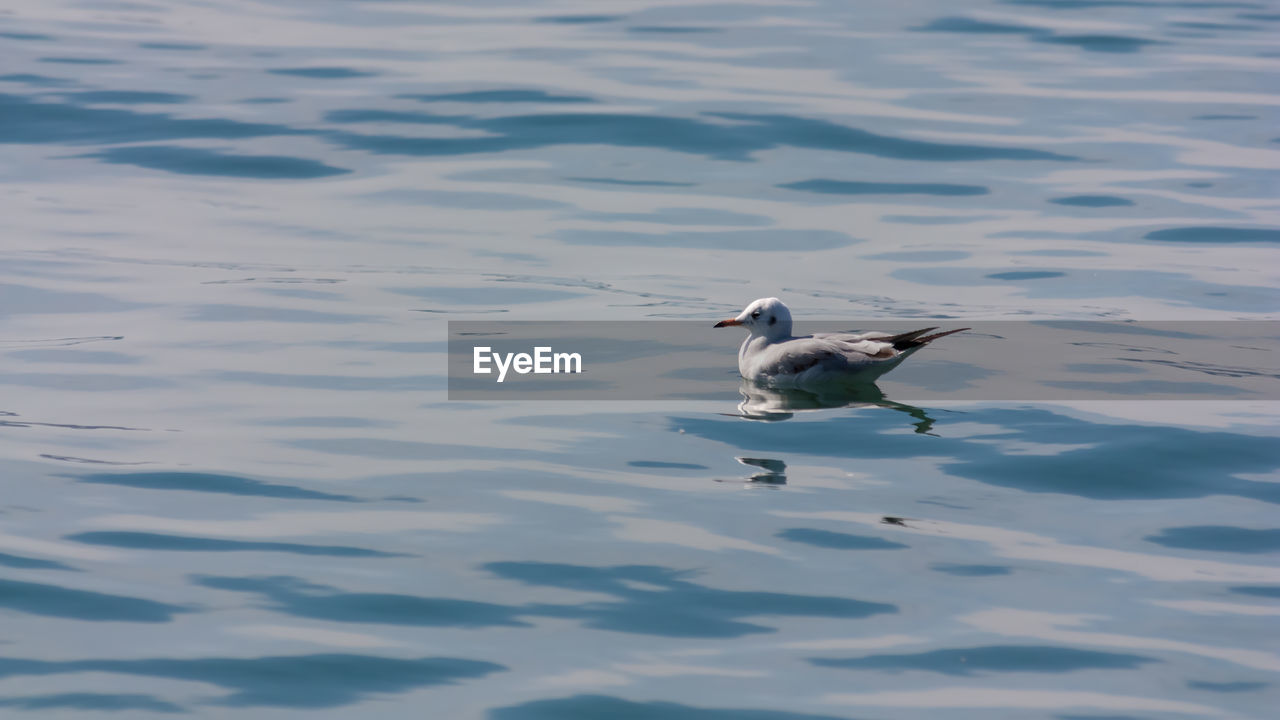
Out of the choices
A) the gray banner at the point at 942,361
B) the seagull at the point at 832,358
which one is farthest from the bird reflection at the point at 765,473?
the seagull at the point at 832,358

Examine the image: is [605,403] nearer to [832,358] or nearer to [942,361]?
[832,358]

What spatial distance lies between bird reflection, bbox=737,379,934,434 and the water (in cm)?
15

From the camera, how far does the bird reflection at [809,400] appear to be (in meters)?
9.95

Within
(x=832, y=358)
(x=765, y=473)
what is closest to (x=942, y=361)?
(x=832, y=358)

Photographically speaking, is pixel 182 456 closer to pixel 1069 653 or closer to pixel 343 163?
pixel 1069 653

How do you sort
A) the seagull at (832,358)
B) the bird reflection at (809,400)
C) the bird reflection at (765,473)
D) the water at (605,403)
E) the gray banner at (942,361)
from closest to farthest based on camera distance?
1. the water at (605,403)
2. the bird reflection at (765,473)
3. the bird reflection at (809,400)
4. the seagull at (832,358)
5. the gray banner at (942,361)

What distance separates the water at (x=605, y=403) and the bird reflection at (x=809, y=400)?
15 cm

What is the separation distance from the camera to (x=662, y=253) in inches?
570

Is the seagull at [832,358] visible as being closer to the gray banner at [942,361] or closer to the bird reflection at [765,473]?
the gray banner at [942,361]

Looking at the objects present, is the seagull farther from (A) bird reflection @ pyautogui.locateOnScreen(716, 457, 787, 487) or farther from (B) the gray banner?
(A) bird reflection @ pyautogui.locateOnScreen(716, 457, 787, 487)

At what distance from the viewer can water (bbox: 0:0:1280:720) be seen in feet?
21.0

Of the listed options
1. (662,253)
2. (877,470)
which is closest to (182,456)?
(877,470)

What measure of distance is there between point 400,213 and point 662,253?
2.93 metres

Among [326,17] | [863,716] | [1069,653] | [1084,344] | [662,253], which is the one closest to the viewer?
[863,716]
